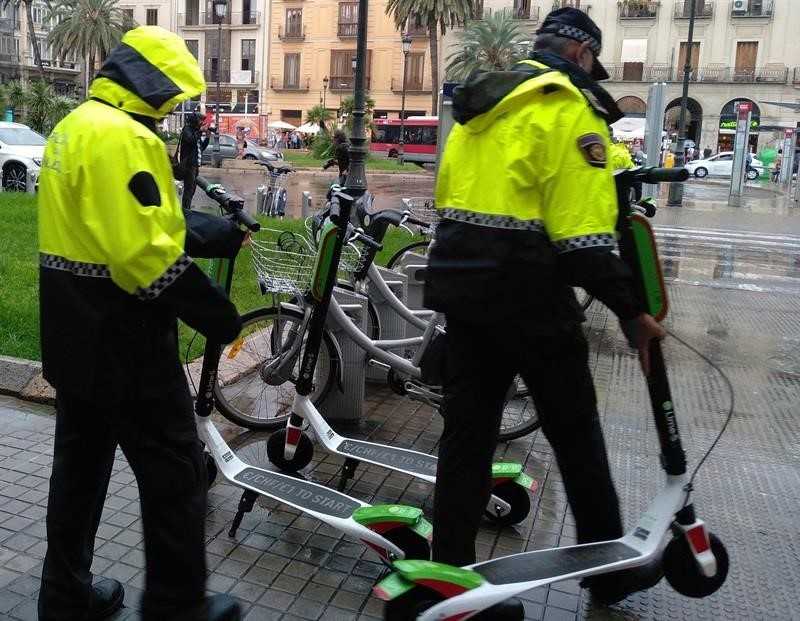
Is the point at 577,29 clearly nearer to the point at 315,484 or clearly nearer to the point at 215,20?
the point at 315,484

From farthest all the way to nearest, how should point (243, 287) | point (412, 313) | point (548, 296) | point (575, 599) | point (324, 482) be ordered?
point (243, 287) < point (412, 313) < point (324, 482) < point (575, 599) < point (548, 296)

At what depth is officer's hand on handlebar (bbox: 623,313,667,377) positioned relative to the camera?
9.08 ft

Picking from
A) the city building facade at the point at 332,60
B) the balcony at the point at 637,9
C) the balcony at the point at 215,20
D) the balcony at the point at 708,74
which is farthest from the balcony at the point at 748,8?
the balcony at the point at 215,20

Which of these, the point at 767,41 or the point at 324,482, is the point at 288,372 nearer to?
the point at 324,482

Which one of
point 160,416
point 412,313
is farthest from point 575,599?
point 412,313

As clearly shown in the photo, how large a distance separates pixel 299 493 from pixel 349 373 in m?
1.48

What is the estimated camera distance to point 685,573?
3.02m

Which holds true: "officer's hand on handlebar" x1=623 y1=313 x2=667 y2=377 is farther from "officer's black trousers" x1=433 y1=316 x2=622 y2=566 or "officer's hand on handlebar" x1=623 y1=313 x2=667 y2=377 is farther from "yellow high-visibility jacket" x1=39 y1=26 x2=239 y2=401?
"yellow high-visibility jacket" x1=39 y1=26 x2=239 y2=401

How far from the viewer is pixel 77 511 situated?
2764mm

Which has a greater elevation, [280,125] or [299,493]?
[280,125]

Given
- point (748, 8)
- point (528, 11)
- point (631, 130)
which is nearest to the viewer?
point (631, 130)

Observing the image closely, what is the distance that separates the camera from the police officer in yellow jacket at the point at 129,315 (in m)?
2.38

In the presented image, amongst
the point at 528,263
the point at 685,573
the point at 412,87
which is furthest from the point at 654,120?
the point at 412,87

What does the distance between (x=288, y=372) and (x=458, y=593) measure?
2179 millimetres
